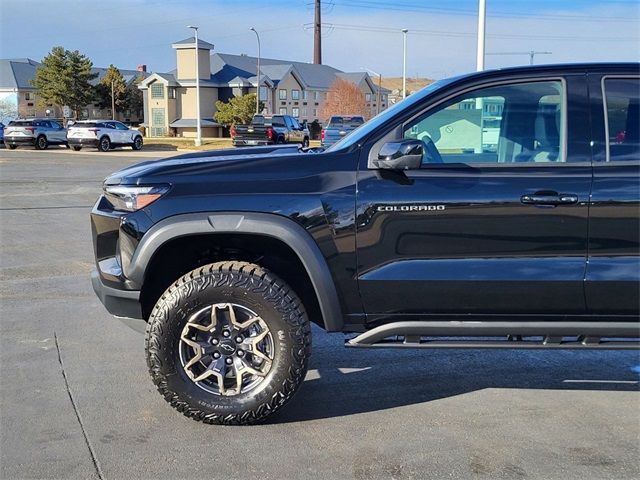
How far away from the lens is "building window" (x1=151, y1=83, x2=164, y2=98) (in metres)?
64.7

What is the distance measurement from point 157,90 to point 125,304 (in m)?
64.5

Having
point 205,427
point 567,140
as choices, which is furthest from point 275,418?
point 567,140

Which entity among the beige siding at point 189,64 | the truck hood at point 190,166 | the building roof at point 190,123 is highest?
the beige siding at point 189,64

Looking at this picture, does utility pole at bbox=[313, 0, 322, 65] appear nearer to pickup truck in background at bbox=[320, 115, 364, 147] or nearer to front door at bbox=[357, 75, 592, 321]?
pickup truck in background at bbox=[320, 115, 364, 147]

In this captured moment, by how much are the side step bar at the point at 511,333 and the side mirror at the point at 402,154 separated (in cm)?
88

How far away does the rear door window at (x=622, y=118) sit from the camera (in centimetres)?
378

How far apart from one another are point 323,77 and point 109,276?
75683 millimetres

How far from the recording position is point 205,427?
3.88m

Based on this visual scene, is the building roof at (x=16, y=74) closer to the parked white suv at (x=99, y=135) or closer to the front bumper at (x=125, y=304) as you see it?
the parked white suv at (x=99, y=135)

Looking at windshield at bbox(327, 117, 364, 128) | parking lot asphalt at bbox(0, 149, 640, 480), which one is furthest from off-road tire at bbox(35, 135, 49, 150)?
parking lot asphalt at bbox(0, 149, 640, 480)

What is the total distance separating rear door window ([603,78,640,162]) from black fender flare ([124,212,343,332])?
1749 millimetres

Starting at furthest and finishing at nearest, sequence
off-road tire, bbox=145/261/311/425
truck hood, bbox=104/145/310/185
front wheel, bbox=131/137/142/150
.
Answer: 1. front wheel, bbox=131/137/142/150
2. truck hood, bbox=104/145/310/185
3. off-road tire, bbox=145/261/311/425

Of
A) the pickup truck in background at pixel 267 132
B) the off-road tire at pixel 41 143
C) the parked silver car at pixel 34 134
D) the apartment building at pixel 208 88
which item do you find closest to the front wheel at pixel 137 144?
the parked silver car at pixel 34 134

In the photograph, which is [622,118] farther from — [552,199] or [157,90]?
[157,90]
